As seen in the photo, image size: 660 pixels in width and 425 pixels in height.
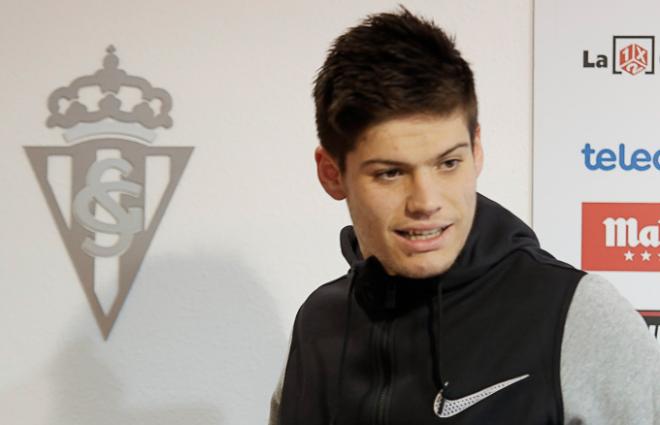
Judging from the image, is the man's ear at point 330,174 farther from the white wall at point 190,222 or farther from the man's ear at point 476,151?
the white wall at point 190,222

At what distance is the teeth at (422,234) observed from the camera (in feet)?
2.71

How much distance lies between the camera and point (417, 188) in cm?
81

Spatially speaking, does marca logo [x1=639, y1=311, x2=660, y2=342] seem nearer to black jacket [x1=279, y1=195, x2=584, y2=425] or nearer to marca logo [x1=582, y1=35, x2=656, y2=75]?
marca logo [x1=582, y1=35, x2=656, y2=75]

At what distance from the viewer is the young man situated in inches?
31.2

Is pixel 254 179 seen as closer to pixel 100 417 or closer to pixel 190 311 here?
pixel 190 311

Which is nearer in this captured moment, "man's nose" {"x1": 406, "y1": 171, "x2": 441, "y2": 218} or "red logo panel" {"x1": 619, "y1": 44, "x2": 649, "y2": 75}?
"man's nose" {"x1": 406, "y1": 171, "x2": 441, "y2": 218}

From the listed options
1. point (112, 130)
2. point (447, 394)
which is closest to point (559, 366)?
point (447, 394)

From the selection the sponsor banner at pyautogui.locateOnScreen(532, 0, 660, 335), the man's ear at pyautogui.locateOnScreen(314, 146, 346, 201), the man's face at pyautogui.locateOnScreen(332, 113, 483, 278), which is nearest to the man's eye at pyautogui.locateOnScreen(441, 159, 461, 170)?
the man's face at pyautogui.locateOnScreen(332, 113, 483, 278)

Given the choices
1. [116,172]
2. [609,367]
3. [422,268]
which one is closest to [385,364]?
[422,268]

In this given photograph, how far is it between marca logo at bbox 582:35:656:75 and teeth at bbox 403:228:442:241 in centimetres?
66

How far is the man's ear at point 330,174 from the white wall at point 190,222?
0.49 m

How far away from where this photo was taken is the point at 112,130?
4.74 ft

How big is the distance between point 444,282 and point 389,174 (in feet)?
0.41

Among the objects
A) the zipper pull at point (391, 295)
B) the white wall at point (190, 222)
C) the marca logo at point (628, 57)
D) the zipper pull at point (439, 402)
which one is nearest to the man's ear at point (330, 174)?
the zipper pull at point (391, 295)
